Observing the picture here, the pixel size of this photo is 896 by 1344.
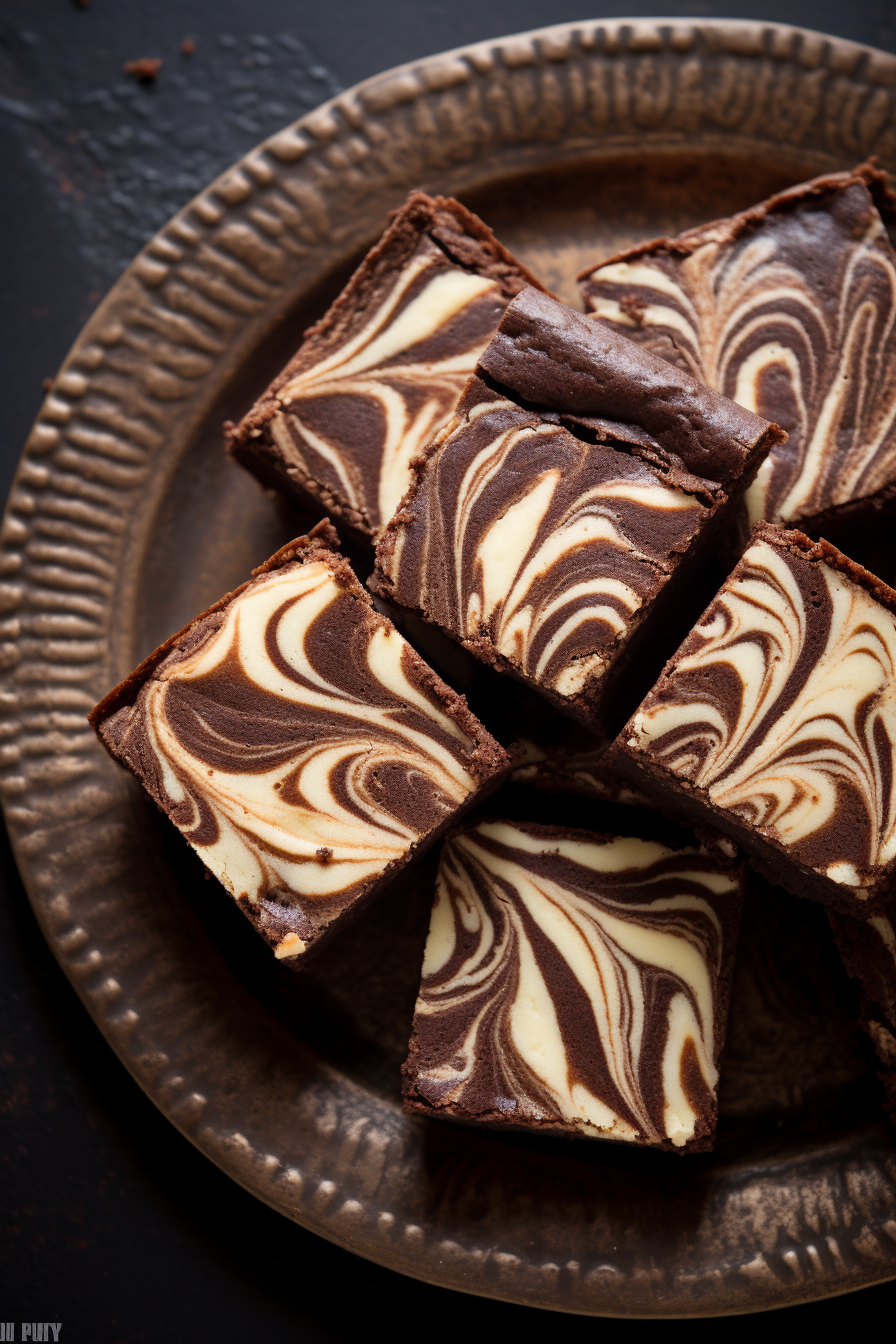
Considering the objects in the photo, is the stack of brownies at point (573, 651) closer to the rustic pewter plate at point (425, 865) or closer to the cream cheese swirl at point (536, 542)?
the cream cheese swirl at point (536, 542)

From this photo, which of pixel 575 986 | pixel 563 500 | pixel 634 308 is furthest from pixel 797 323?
pixel 575 986

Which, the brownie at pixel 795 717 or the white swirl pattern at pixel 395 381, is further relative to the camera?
the white swirl pattern at pixel 395 381

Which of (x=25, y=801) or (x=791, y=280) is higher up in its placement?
(x=791, y=280)

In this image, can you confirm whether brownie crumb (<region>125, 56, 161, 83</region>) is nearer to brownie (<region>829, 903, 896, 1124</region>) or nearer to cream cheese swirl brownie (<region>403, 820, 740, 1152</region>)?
cream cheese swirl brownie (<region>403, 820, 740, 1152</region>)

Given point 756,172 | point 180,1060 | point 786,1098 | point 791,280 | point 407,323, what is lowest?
point 180,1060

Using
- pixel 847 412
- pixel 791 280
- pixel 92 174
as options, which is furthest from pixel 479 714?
pixel 92 174

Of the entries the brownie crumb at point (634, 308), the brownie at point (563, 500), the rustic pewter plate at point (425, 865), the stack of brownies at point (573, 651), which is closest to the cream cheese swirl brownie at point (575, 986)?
the stack of brownies at point (573, 651)

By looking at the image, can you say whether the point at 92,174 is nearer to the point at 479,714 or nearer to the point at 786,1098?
the point at 479,714
